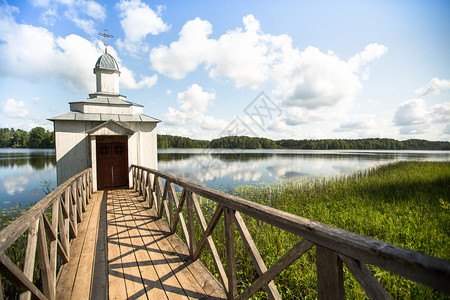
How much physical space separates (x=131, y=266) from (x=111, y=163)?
780 cm

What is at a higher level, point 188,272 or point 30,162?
point 188,272

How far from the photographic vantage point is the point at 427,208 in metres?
6.24

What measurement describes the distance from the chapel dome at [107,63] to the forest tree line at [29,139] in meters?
64.9

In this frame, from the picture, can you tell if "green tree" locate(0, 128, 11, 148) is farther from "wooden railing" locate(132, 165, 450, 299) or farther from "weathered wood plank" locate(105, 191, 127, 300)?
"wooden railing" locate(132, 165, 450, 299)

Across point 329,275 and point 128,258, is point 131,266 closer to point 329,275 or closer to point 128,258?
point 128,258

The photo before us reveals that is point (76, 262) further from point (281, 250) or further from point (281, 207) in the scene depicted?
point (281, 207)

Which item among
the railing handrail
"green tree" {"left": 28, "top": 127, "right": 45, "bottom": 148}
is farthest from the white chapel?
"green tree" {"left": 28, "top": 127, "right": 45, "bottom": 148}

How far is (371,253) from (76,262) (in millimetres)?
3875

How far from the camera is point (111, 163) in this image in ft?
31.9

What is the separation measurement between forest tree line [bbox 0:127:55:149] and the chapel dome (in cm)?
6488

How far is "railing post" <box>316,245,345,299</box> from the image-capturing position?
1232mm

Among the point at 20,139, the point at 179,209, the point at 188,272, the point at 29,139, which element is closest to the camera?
the point at 188,272

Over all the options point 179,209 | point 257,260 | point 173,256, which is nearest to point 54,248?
point 173,256

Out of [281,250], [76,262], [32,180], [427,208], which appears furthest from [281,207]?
[32,180]
